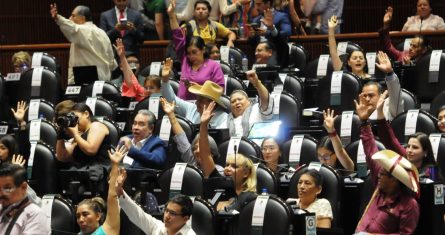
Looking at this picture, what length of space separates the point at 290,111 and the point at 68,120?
1775 mm

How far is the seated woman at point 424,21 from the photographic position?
12.2 metres

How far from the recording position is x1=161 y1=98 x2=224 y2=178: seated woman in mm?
9406

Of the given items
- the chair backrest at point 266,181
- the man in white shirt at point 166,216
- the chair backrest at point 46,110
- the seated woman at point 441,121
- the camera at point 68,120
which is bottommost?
the man in white shirt at point 166,216

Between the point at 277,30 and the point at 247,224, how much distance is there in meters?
3.54

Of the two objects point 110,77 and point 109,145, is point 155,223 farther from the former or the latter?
point 110,77

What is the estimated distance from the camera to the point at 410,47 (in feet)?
37.8

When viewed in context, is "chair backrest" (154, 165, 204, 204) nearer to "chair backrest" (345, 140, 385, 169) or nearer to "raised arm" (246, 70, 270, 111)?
"chair backrest" (345, 140, 385, 169)

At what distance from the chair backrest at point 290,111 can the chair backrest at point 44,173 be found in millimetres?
1697

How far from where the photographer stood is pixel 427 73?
11.1 meters

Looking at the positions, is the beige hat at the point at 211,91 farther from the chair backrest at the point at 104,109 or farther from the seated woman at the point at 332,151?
the seated woman at the point at 332,151

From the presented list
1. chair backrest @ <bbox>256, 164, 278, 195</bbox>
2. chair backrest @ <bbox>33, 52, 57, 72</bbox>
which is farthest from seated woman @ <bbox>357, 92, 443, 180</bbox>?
chair backrest @ <bbox>33, 52, 57, 72</bbox>

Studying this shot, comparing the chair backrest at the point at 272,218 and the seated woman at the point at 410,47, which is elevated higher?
the seated woman at the point at 410,47

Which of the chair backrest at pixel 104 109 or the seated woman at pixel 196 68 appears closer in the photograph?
the chair backrest at pixel 104 109

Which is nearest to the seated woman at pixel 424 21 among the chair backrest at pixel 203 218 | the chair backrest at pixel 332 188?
the chair backrest at pixel 332 188
